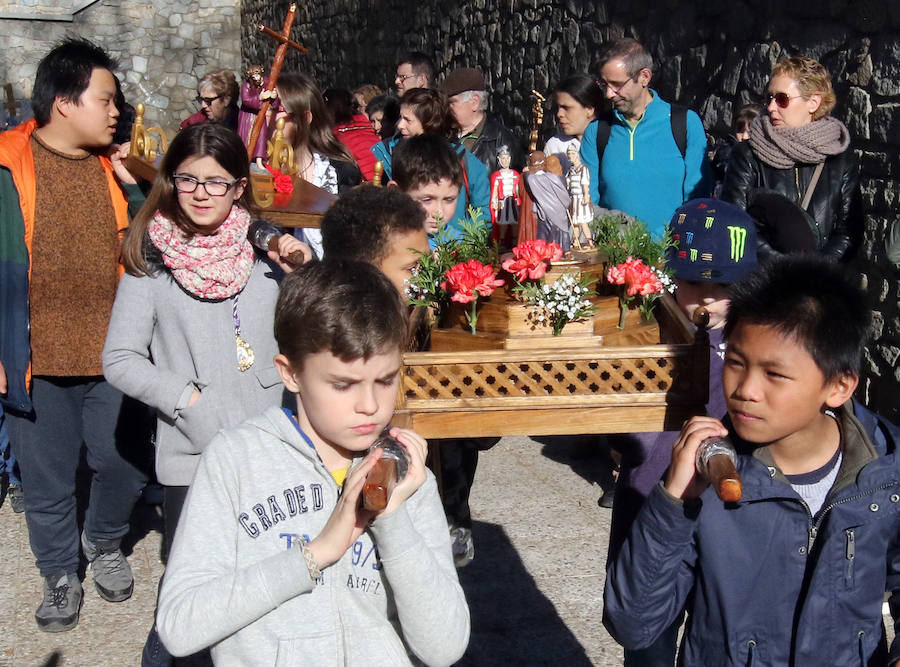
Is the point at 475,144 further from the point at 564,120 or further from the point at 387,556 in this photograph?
the point at 387,556

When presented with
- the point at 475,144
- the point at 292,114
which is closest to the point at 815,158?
the point at 475,144

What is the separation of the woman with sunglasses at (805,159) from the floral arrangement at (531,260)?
2.21m

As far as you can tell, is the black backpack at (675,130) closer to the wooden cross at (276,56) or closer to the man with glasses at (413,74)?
the wooden cross at (276,56)

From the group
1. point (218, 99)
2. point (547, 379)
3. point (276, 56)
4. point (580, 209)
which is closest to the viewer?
point (547, 379)

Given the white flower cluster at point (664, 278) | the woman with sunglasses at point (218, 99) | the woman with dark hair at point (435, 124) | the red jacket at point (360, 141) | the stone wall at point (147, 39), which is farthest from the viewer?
the stone wall at point (147, 39)

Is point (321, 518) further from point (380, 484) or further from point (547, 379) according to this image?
point (547, 379)

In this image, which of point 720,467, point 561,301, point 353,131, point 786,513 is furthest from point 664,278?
point 353,131

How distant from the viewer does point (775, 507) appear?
2.20m

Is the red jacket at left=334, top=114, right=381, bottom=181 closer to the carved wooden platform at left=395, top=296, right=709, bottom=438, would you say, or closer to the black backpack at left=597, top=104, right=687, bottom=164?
the black backpack at left=597, top=104, right=687, bottom=164

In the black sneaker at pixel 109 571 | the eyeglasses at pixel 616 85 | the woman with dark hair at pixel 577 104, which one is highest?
the eyeglasses at pixel 616 85

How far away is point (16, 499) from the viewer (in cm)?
552

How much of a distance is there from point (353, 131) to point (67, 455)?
3.68 m

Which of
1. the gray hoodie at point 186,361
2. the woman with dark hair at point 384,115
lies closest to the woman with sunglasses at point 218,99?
the woman with dark hair at point 384,115

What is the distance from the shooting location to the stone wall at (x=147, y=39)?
69.1ft
